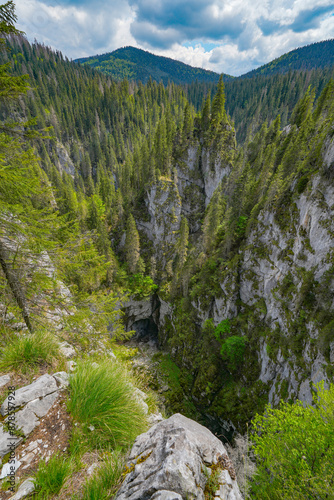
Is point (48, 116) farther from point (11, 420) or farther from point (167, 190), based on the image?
point (11, 420)

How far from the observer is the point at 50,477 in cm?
267

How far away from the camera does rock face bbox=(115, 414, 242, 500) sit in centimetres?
268

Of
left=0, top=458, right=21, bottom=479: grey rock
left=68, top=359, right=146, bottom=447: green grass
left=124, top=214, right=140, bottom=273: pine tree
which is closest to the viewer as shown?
left=0, top=458, right=21, bottom=479: grey rock

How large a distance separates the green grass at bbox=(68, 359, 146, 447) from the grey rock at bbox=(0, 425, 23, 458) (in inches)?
32.2

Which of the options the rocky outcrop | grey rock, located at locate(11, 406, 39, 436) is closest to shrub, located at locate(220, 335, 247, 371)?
the rocky outcrop

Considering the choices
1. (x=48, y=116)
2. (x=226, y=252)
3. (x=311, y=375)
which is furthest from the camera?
(x=48, y=116)

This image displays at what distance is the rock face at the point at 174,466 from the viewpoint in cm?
268

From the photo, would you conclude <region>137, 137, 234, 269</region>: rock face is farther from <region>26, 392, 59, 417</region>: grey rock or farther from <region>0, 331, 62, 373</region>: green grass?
<region>26, 392, 59, 417</region>: grey rock

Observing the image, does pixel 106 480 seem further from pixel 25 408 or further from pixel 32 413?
pixel 25 408

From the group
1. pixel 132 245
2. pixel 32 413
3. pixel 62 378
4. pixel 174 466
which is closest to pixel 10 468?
pixel 32 413

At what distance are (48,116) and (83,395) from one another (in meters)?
110

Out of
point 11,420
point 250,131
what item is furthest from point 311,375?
point 250,131

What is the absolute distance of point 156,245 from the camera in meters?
48.8

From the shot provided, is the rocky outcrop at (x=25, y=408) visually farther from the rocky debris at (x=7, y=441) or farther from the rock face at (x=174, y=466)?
the rock face at (x=174, y=466)
